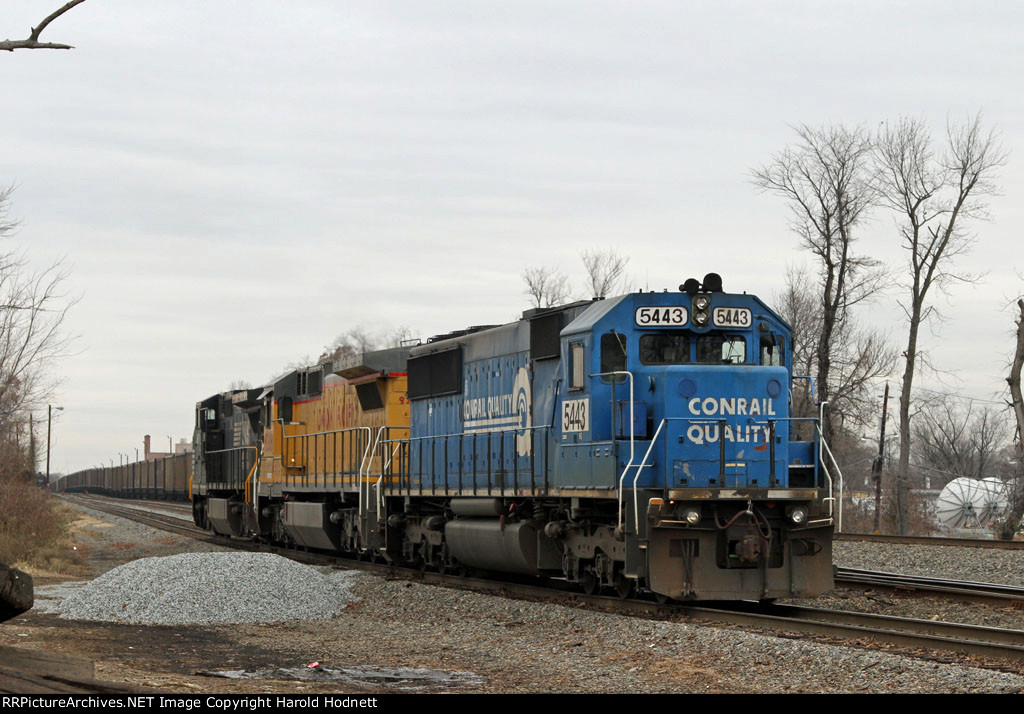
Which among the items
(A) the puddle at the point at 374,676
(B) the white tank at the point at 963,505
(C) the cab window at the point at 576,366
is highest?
(C) the cab window at the point at 576,366

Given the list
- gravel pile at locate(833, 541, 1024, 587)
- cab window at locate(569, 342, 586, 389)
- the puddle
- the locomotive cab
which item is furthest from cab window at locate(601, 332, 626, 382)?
gravel pile at locate(833, 541, 1024, 587)

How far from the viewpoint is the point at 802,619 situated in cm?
1259

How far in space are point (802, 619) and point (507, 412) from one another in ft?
Result: 19.5

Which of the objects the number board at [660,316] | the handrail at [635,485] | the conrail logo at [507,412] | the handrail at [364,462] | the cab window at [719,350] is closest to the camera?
the handrail at [635,485]

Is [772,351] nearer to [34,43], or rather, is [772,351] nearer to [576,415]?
[576,415]

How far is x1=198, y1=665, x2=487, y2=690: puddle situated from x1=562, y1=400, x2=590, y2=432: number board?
4.82 metres

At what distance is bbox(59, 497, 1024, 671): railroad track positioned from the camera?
416 inches

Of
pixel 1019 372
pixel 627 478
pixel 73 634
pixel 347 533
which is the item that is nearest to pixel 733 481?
pixel 627 478

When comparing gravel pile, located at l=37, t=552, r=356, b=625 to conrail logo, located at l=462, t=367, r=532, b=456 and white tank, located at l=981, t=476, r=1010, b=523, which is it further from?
white tank, located at l=981, t=476, r=1010, b=523

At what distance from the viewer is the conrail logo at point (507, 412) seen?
1647 cm

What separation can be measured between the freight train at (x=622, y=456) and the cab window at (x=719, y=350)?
0.06 feet

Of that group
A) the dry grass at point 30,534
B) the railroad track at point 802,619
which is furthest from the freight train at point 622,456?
the dry grass at point 30,534

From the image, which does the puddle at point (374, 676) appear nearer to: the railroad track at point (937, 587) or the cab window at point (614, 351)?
the cab window at point (614, 351)

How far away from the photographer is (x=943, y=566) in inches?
814
